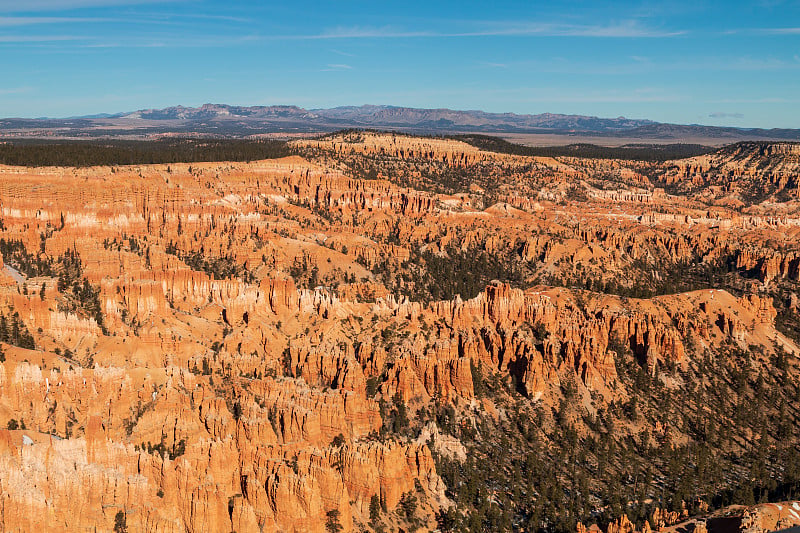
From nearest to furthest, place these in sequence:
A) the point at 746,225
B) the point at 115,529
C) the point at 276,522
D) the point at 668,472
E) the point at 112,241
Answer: the point at 115,529, the point at 276,522, the point at 668,472, the point at 112,241, the point at 746,225

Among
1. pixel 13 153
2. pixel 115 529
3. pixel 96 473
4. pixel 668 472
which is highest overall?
pixel 13 153

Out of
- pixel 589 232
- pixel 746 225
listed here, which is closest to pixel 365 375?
pixel 589 232

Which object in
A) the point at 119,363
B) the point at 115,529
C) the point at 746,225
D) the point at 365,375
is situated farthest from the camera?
the point at 746,225

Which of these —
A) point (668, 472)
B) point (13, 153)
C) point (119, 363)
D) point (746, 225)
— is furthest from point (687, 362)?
point (13, 153)

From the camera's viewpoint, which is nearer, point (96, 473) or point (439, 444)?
point (96, 473)

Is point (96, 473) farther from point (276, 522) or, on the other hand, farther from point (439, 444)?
point (439, 444)

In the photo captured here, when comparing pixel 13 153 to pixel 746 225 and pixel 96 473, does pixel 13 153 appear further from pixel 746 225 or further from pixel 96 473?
pixel 746 225

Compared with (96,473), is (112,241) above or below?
above
